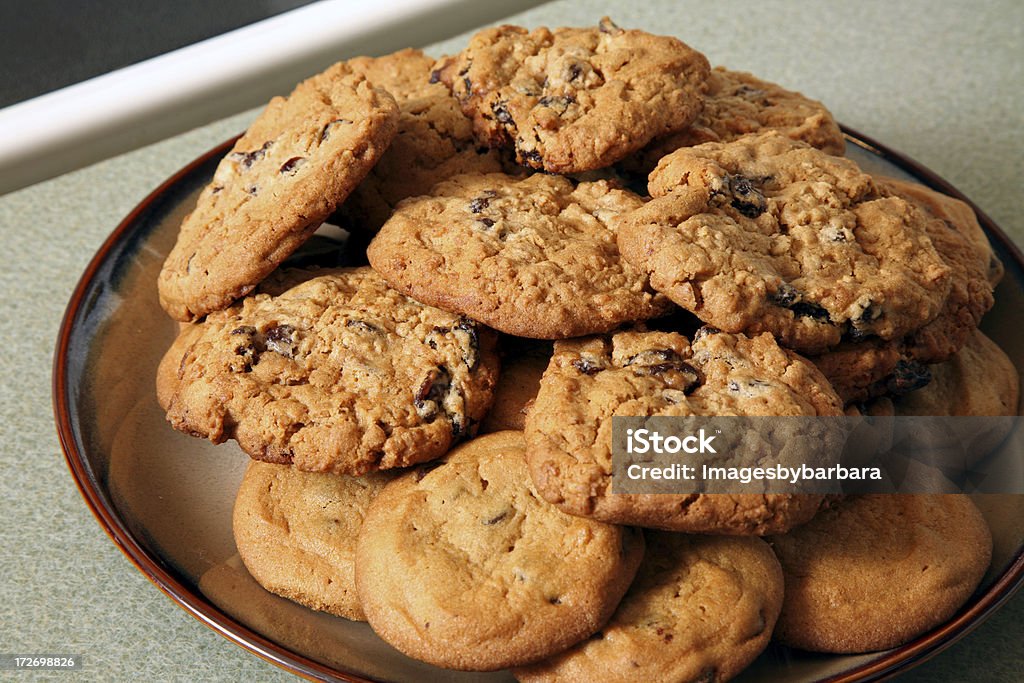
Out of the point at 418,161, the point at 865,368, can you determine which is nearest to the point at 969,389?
the point at 865,368

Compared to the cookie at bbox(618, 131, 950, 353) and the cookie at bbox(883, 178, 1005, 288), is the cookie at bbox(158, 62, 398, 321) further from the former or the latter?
the cookie at bbox(883, 178, 1005, 288)

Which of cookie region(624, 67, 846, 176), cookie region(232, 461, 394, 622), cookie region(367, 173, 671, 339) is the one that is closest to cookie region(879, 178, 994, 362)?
cookie region(624, 67, 846, 176)

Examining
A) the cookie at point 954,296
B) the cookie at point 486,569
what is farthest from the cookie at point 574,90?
the cookie at point 486,569

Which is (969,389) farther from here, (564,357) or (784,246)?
(564,357)

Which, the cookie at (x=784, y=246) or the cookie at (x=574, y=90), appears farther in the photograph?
the cookie at (x=574, y=90)

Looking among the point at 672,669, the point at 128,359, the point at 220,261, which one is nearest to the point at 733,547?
the point at 672,669

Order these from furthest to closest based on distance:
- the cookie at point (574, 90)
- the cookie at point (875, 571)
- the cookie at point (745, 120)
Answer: the cookie at point (745, 120)
the cookie at point (574, 90)
the cookie at point (875, 571)

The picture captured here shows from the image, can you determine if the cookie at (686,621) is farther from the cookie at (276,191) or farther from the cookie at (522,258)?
the cookie at (276,191)
